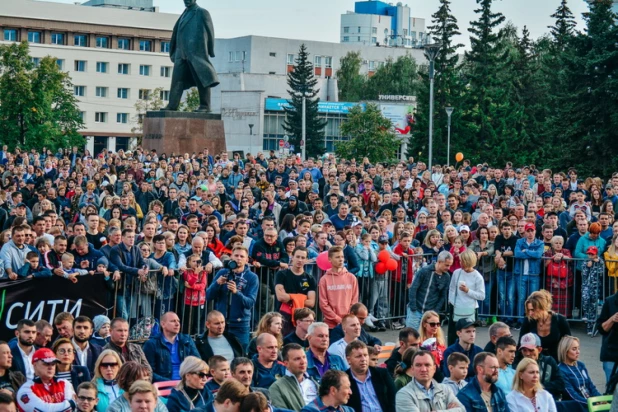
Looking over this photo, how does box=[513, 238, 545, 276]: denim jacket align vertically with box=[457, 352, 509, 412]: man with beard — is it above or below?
above

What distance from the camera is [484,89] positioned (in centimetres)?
6588

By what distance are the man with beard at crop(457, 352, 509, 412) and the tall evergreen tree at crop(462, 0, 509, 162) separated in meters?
54.4

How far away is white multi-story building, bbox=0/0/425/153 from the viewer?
103m

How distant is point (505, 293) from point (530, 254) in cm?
80

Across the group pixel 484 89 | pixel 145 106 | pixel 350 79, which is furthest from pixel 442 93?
pixel 350 79

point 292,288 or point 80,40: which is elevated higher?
point 80,40

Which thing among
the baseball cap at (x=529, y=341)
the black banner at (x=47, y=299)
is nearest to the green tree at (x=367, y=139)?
the black banner at (x=47, y=299)

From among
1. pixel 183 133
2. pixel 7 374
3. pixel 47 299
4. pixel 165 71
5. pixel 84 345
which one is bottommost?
pixel 7 374

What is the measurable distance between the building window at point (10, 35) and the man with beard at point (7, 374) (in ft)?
307

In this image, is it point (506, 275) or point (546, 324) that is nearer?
point (546, 324)

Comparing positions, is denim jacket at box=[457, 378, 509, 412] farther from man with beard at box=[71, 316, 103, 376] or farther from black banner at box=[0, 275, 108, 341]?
black banner at box=[0, 275, 108, 341]

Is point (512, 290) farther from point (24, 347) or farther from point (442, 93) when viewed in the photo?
point (442, 93)

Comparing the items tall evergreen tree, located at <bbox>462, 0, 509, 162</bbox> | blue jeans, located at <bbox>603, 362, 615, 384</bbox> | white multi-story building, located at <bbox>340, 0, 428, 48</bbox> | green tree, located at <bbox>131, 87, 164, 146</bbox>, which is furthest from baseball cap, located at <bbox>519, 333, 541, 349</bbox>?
white multi-story building, located at <bbox>340, 0, 428, 48</bbox>

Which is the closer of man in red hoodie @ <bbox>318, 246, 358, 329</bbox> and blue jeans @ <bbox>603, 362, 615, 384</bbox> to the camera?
blue jeans @ <bbox>603, 362, 615, 384</bbox>
